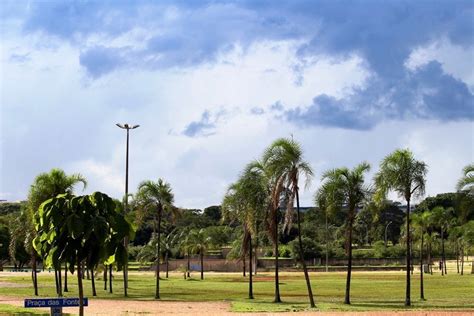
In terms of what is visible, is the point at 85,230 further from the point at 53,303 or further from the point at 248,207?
the point at 248,207

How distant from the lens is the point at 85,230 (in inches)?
777

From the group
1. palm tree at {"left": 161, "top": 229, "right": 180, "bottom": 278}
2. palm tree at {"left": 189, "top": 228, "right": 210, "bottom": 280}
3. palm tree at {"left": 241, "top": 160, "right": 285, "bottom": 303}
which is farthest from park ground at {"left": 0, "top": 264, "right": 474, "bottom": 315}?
palm tree at {"left": 161, "top": 229, "right": 180, "bottom": 278}

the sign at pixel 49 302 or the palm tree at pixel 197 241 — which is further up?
the sign at pixel 49 302

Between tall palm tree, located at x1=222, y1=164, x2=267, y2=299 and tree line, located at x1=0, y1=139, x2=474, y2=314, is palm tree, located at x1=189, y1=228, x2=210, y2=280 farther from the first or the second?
tall palm tree, located at x1=222, y1=164, x2=267, y2=299

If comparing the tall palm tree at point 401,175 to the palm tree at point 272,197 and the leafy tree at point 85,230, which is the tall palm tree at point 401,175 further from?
the leafy tree at point 85,230

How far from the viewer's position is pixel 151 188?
50.7 m

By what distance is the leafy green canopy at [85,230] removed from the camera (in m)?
19.9

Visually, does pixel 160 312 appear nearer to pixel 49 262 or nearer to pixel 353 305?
pixel 353 305

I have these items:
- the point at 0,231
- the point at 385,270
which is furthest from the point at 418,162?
the point at 0,231

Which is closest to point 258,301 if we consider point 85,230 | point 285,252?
point 85,230

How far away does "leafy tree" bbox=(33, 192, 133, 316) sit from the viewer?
19875 millimetres

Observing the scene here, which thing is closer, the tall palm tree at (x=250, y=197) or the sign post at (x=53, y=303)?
the sign post at (x=53, y=303)

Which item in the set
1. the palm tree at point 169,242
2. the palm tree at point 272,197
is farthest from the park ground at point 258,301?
the palm tree at point 169,242

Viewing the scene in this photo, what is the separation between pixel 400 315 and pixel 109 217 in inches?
593
